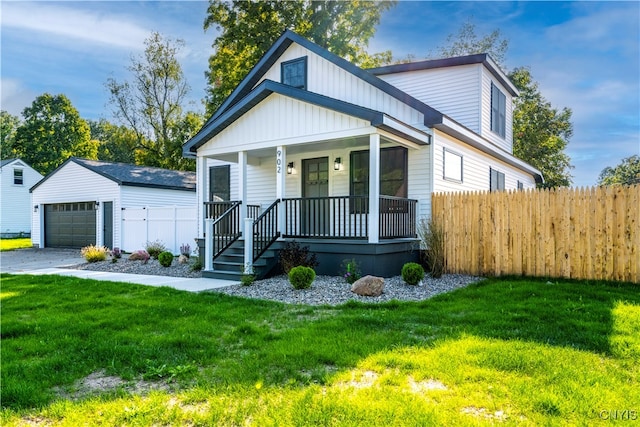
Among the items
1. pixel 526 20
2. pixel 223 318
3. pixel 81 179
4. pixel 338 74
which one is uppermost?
pixel 526 20

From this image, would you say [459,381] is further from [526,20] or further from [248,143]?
[526,20]

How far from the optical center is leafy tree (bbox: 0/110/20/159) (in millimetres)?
43594

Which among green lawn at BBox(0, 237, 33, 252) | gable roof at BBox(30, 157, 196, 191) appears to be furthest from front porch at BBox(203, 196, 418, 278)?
green lawn at BBox(0, 237, 33, 252)

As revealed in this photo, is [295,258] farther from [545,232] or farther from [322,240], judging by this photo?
[545,232]

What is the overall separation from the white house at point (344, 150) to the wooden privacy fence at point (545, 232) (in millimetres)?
1028

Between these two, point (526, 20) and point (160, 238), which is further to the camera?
point (160, 238)

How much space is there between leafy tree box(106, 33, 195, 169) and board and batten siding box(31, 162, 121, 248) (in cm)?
988

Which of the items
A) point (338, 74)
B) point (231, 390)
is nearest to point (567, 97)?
point (338, 74)

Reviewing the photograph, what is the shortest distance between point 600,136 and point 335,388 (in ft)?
111

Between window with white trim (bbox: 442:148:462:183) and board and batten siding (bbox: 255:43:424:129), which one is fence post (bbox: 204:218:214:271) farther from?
window with white trim (bbox: 442:148:462:183)

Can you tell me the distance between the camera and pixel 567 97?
2625cm

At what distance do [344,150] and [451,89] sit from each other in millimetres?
4471

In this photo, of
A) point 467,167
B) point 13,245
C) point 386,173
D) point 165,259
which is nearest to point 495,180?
point 467,167

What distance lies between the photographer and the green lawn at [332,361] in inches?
114
